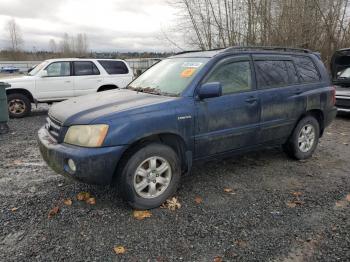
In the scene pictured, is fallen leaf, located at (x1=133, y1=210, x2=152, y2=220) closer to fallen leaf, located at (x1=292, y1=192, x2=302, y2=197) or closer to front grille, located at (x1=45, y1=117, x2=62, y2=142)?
front grille, located at (x1=45, y1=117, x2=62, y2=142)

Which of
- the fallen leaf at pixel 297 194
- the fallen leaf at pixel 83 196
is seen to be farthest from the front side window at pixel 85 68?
the fallen leaf at pixel 297 194

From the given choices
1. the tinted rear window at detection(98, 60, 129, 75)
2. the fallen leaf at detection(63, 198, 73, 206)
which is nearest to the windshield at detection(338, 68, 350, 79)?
the tinted rear window at detection(98, 60, 129, 75)

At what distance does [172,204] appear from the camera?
3.81 m

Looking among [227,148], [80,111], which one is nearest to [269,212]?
[227,148]

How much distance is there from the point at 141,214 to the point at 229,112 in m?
1.67

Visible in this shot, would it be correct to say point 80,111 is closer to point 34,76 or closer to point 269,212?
point 269,212

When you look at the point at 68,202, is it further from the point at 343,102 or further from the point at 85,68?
the point at 343,102

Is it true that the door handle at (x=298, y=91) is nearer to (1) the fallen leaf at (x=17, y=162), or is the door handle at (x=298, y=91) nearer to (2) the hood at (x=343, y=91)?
(1) the fallen leaf at (x=17, y=162)

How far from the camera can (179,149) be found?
3.92m

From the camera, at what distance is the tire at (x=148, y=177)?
3500 mm

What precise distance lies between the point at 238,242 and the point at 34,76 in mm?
8803

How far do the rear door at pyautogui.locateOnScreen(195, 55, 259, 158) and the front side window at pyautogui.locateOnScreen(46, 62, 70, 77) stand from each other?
23.9 feet

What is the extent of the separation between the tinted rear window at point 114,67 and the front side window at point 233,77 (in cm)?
713

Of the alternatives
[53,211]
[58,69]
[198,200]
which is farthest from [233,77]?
[58,69]
